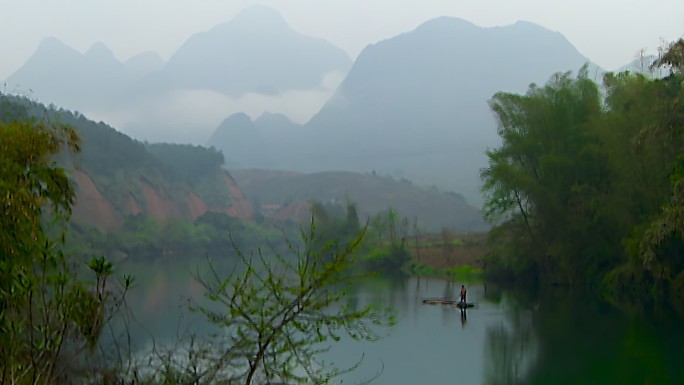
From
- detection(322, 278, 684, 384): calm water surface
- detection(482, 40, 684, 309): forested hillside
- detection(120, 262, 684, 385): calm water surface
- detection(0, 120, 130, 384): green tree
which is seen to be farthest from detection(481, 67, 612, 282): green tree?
detection(0, 120, 130, 384): green tree

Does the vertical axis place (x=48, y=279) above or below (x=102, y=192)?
below

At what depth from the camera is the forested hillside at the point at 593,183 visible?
64.3 feet

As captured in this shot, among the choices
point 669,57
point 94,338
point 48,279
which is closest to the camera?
point 94,338

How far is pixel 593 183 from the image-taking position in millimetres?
26672

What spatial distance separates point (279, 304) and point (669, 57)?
13.8m

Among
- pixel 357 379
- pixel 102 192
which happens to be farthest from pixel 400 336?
pixel 102 192

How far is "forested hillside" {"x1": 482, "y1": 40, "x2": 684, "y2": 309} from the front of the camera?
19.6 m

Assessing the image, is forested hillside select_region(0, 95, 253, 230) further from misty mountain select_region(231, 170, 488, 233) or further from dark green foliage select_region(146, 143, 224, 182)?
misty mountain select_region(231, 170, 488, 233)

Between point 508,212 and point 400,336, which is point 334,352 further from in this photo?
point 508,212

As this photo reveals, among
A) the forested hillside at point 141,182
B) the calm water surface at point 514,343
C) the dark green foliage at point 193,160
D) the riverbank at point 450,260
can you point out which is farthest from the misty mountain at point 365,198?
the calm water surface at point 514,343

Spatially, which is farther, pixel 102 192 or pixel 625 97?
pixel 102 192

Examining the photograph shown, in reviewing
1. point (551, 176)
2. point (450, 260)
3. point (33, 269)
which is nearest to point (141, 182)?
point (450, 260)

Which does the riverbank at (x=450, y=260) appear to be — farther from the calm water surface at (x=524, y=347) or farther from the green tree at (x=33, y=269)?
the green tree at (x=33, y=269)

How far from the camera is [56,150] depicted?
21.7ft
